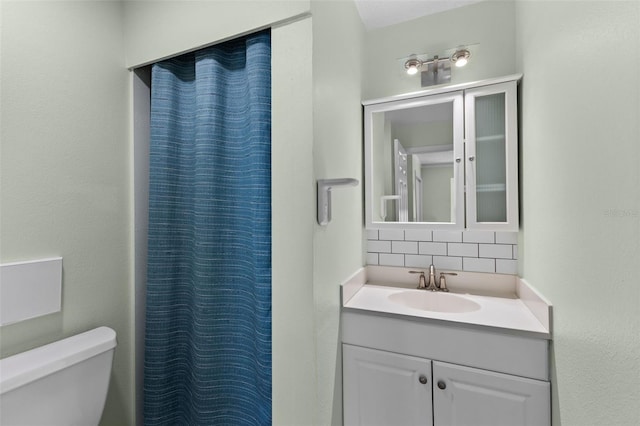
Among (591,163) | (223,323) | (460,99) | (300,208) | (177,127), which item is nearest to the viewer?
(591,163)

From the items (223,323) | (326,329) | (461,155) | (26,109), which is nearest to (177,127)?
(26,109)

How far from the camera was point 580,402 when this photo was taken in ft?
2.38

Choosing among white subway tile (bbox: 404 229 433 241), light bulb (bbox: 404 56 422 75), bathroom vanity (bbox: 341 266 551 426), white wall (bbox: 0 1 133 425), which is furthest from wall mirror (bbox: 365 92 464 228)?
white wall (bbox: 0 1 133 425)

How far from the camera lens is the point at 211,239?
109 centimetres

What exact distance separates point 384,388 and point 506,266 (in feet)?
2.85

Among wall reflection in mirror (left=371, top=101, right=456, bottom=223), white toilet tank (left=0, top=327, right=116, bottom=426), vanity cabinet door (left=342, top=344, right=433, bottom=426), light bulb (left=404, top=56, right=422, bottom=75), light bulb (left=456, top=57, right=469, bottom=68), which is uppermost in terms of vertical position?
light bulb (left=404, top=56, right=422, bottom=75)

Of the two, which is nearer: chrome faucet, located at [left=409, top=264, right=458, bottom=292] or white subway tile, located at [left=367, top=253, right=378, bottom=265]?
chrome faucet, located at [left=409, top=264, right=458, bottom=292]

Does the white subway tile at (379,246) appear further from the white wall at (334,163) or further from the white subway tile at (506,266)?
the white subway tile at (506,266)

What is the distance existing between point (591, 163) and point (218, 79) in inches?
48.9

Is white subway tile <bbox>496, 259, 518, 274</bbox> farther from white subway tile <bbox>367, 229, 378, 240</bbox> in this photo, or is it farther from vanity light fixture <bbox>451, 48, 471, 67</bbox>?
vanity light fixture <bbox>451, 48, 471, 67</bbox>

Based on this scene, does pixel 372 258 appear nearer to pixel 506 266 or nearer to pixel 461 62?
pixel 506 266

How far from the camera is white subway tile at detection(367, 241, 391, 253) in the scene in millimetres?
1639

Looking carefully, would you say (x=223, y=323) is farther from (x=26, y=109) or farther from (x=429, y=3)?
(x=429, y=3)

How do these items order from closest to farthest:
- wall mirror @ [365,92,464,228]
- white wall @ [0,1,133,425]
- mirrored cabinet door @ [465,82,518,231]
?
white wall @ [0,1,133,425] < mirrored cabinet door @ [465,82,518,231] < wall mirror @ [365,92,464,228]
